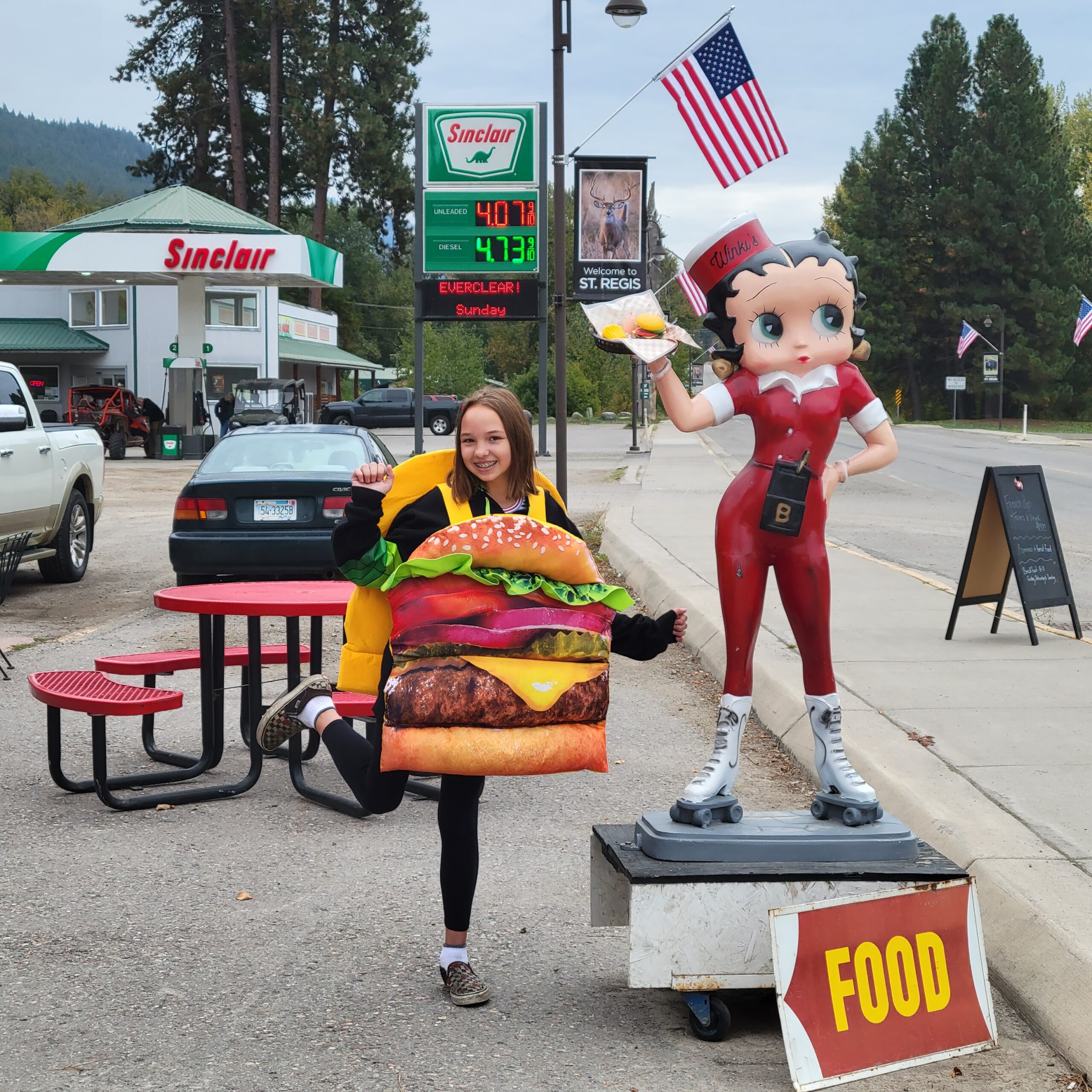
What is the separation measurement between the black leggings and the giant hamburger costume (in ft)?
0.71

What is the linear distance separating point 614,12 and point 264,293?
36651 mm

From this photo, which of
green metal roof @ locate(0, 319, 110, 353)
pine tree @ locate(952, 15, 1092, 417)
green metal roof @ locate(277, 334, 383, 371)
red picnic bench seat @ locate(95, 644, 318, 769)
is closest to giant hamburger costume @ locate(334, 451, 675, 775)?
red picnic bench seat @ locate(95, 644, 318, 769)

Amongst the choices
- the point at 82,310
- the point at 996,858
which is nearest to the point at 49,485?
the point at 996,858

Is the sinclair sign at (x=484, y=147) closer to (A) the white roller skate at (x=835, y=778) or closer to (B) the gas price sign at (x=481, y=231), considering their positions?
(B) the gas price sign at (x=481, y=231)

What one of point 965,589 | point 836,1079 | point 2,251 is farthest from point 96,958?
point 2,251

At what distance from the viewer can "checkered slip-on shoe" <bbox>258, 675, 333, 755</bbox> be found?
4.19 metres

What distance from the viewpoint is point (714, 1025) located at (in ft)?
11.2

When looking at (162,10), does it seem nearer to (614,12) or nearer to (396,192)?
(396,192)

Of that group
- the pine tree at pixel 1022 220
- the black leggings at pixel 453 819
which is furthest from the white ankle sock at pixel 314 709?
the pine tree at pixel 1022 220

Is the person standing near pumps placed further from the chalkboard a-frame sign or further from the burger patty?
the burger patty

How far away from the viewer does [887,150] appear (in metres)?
72.6

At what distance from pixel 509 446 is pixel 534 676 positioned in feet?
2.17

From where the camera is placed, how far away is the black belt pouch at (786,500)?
3.72 meters

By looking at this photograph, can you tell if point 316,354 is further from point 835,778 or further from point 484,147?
point 835,778
